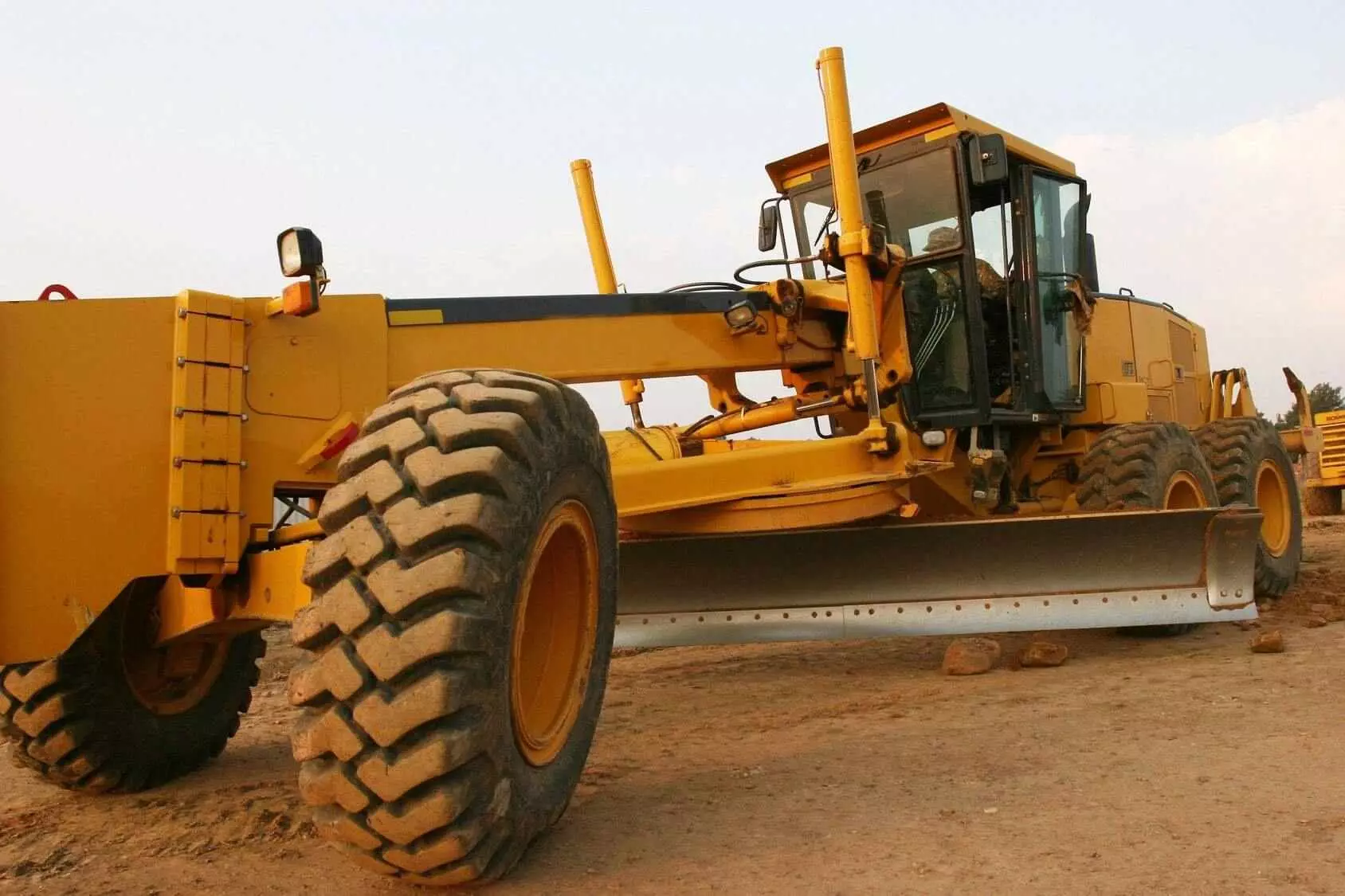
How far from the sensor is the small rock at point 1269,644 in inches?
227

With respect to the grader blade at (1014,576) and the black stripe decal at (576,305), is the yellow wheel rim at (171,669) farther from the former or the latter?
the grader blade at (1014,576)

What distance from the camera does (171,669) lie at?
4230mm

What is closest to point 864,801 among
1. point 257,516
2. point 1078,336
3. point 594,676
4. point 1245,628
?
point 594,676

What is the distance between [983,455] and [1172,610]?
4.85ft

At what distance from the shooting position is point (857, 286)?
5.47 metres

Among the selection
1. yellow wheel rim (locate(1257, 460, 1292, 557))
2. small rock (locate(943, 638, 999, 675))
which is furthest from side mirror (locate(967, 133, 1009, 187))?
yellow wheel rim (locate(1257, 460, 1292, 557))

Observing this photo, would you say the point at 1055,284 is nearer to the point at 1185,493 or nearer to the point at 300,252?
the point at 1185,493

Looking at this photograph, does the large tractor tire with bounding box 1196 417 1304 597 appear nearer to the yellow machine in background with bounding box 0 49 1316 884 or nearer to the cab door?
the yellow machine in background with bounding box 0 49 1316 884

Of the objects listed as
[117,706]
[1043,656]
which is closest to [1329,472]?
[1043,656]

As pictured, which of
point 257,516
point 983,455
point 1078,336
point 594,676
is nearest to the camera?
point 594,676

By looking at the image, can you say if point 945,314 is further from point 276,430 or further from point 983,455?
point 276,430

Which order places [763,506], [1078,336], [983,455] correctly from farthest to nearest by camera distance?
[1078,336] → [983,455] → [763,506]

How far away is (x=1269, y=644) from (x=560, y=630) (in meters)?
4.02

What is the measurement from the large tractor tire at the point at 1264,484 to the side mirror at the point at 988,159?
106 inches
